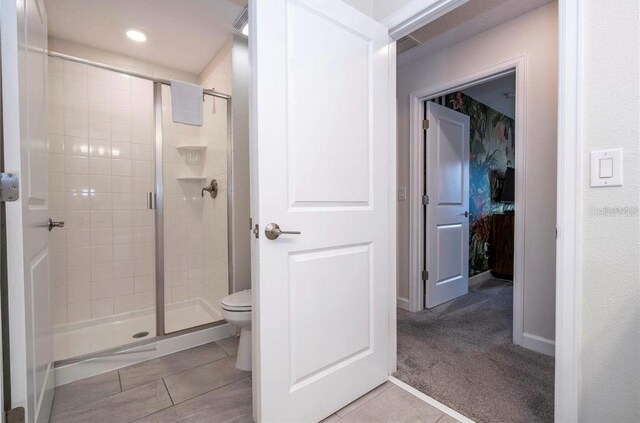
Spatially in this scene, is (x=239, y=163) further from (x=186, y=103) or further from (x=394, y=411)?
(x=394, y=411)

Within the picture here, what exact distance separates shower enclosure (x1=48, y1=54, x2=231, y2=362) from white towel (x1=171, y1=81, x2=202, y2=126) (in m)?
0.17

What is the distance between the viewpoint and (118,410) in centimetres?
141

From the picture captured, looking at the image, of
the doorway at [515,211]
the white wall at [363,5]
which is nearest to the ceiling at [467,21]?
the doorway at [515,211]

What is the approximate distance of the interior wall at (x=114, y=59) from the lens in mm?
2333

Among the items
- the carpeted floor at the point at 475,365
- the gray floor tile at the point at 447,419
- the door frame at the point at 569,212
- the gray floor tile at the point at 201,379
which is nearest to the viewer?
the door frame at the point at 569,212

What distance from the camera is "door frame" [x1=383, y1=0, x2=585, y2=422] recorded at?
994mm

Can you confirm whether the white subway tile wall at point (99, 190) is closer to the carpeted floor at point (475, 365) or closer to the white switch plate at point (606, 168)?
the carpeted floor at point (475, 365)

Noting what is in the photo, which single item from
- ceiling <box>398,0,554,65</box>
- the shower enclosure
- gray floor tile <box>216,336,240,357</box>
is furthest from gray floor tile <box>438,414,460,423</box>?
ceiling <box>398,0,554,65</box>

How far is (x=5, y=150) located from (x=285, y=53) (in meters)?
1.00

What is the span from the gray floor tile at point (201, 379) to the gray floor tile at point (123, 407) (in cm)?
6

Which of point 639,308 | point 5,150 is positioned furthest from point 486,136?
point 5,150

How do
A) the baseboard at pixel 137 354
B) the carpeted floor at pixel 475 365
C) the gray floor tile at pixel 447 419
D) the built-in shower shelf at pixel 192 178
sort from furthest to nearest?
the built-in shower shelf at pixel 192 178, the baseboard at pixel 137 354, the carpeted floor at pixel 475 365, the gray floor tile at pixel 447 419

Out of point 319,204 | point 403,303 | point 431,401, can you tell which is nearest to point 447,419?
point 431,401

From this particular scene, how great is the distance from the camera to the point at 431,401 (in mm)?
1451
